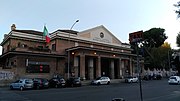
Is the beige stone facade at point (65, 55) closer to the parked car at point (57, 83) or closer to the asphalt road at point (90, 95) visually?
the parked car at point (57, 83)

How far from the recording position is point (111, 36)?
56.4m

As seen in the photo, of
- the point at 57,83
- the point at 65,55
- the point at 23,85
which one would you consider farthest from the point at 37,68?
the point at 23,85

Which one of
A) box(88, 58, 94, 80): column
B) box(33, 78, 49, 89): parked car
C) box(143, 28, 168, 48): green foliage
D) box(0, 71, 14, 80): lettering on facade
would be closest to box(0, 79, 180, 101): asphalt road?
box(33, 78, 49, 89): parked car

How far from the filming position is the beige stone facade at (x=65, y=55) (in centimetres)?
3847

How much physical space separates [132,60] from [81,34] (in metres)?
17.4

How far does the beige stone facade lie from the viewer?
38.5 meters

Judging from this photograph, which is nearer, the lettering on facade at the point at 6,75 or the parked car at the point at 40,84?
the parked car at the point at 40,84

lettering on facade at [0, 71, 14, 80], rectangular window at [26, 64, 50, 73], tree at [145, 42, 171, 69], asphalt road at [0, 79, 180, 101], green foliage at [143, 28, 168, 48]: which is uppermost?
green foliage at [143, 28, 168, 48]

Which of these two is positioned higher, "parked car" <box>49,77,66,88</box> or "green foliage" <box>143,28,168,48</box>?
"green foliage" <box>143,28,168,48</box>

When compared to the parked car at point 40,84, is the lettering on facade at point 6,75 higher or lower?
higher

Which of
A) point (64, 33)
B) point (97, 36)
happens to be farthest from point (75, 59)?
point (97, 36)

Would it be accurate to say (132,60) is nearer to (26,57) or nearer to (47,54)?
(47,54)

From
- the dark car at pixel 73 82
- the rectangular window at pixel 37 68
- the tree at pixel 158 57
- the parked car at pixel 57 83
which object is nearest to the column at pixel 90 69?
the rectangular window at pixel 37 68

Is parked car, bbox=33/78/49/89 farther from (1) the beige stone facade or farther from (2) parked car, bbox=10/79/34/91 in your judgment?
(1) the beige stone facade
